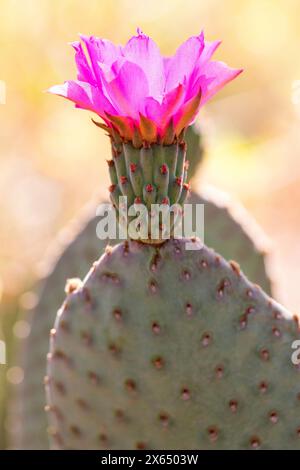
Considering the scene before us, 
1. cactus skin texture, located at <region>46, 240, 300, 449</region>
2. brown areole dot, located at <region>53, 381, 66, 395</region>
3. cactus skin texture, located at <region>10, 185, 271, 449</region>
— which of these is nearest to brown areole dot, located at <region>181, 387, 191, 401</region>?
cactus skin texture, located at <region>46, 240, 300, 449</region>

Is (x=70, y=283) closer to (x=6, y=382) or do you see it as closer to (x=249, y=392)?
(x=249, y=392)

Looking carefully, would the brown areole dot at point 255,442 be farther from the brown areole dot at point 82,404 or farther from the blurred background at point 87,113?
the blurred background at point 87,113

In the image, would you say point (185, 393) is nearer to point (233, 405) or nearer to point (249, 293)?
point (233, 405)

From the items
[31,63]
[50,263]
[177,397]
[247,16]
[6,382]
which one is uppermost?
[247,16]

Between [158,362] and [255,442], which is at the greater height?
[158,362]

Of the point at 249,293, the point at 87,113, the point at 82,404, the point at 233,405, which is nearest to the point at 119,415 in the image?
the point at 82,404
